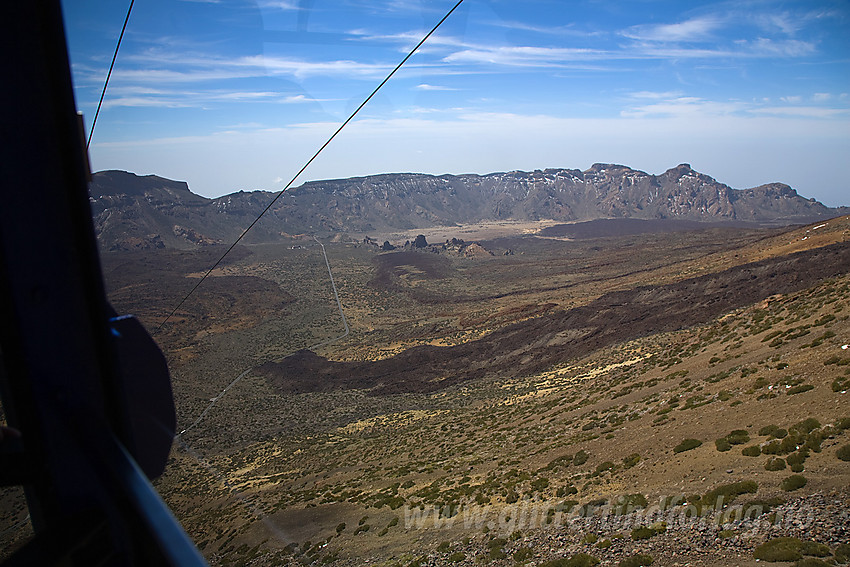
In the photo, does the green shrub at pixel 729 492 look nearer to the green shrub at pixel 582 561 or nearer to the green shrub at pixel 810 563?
the green shrub at pixel 582 561

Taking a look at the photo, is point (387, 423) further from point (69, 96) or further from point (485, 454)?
point (69, 96)

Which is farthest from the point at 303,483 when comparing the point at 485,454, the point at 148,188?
the point at 148,188

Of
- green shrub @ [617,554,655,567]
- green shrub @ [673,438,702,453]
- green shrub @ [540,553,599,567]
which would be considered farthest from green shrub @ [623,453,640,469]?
green shrub @ [617,554,655,567]

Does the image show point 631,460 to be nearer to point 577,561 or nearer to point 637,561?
point 577,561

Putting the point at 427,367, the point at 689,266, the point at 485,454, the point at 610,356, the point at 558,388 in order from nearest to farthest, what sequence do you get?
the point at 485,454, the point at 558,388, the point at 610,356, the point at 427,367, the point at 689,266

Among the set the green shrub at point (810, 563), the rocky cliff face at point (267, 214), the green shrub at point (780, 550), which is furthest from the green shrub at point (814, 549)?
the rocky cliff face at point (267, 214)

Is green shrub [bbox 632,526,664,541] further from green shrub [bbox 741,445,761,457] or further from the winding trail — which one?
the winding trail

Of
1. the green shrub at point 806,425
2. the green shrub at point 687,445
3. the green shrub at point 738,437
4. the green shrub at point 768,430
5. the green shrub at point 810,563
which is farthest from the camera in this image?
the green shrub at point 687,445
